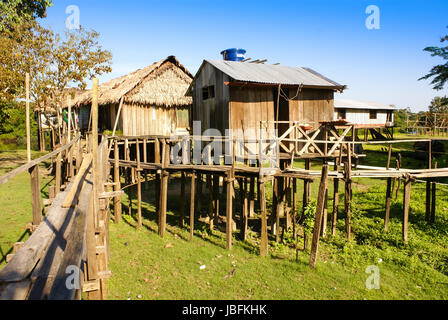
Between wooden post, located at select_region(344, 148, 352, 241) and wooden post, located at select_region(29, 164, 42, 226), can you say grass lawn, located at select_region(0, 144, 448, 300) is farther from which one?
wooden post, located at select_region(29, 164, 42, 226)

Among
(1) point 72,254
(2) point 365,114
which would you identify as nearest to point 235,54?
(1) point 72,254

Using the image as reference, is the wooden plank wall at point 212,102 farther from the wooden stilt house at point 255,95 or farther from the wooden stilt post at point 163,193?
the wooden stilt post at point 163,193

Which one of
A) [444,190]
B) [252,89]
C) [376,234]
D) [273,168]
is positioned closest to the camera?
[273,168]

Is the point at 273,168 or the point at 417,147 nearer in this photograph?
the point at 273,168

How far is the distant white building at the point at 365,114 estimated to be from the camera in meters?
32.4

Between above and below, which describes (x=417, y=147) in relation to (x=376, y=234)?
above

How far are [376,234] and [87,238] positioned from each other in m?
10.5

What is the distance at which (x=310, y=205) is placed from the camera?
1033cm

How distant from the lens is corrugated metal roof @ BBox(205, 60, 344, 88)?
1268 centimetres

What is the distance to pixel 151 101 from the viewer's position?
20.4m

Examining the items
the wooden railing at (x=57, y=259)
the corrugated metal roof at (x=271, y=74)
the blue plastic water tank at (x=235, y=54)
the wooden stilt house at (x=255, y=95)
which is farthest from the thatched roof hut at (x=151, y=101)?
the wooden railing at (x=57, y=259)
